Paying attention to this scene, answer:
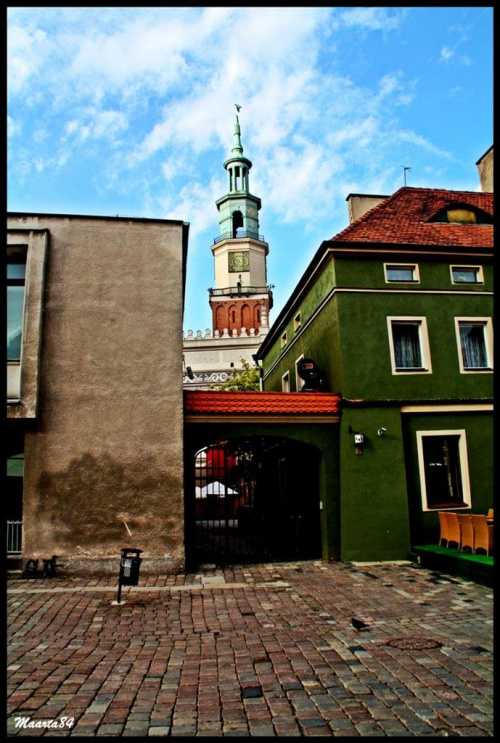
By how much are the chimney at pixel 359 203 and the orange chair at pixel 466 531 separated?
11.6 meters

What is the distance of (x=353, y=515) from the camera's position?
42.1 ft

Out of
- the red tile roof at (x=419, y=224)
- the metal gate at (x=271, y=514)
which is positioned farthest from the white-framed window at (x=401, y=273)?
the metal gate at (x=271, y=514)

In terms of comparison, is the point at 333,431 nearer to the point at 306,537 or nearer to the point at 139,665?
the point at 306,537

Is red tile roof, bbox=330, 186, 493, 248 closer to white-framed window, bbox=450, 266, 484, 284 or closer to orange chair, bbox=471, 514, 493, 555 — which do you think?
white-framed window, bbox=450, 266, 484, 284

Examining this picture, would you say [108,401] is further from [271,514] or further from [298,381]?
[298,381]

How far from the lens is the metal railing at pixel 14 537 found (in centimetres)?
1149

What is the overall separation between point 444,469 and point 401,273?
5201 mm

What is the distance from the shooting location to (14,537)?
1152 centimetres

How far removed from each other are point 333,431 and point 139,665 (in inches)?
322

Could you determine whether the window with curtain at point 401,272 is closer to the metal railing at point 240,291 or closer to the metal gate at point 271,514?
the metal gate at point 271,514

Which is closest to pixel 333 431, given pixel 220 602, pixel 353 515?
pixel 353 515

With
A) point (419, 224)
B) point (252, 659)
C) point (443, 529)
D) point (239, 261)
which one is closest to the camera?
point (252, 659)

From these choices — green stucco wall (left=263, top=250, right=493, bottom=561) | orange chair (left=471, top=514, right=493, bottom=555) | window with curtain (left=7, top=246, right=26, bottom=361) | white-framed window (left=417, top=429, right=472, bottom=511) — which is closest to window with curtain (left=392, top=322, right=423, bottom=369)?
green stucco wall (left=263, top=250, right=493, bottom=561)

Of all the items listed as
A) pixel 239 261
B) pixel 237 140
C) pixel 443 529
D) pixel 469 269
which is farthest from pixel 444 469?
pixel 237 140
